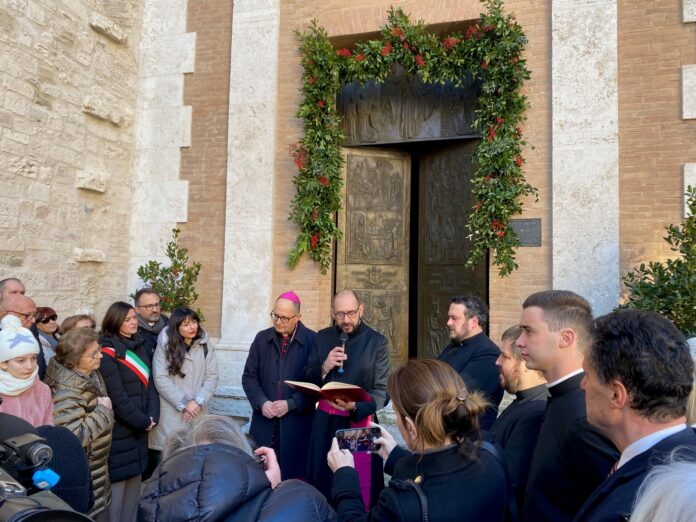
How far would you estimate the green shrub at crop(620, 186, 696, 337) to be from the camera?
5.25 meters

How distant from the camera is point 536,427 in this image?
2.66 meters

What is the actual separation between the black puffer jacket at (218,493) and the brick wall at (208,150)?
6.46 m

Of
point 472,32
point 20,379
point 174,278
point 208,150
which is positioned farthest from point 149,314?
point 472,32

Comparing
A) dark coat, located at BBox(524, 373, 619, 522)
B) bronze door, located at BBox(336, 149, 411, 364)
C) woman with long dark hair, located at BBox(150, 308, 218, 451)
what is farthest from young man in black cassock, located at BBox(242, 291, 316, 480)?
bronze door, located at BBox(336, 149, 411, 364)

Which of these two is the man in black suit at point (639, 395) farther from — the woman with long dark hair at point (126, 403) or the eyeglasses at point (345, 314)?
the woman with long dark hair at point (126, 403)

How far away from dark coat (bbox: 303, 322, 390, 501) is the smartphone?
1730 millimetres

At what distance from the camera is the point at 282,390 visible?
4.86m

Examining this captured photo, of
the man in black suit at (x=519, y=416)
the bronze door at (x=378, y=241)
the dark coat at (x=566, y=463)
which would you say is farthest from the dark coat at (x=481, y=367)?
the bronze door at (x=378, y=241)

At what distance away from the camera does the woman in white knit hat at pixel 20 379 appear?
10.4 feet

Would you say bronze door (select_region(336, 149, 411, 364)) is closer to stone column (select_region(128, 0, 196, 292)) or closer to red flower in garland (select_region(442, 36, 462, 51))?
red flower in garland (select_region(442, 36, 462, 51))

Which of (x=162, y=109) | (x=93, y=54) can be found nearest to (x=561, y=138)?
(x=162, y=109)

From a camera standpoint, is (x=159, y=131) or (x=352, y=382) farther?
(x=159, y=131)

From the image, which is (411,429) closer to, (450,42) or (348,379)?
(348,379)

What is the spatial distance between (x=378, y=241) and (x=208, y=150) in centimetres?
264
